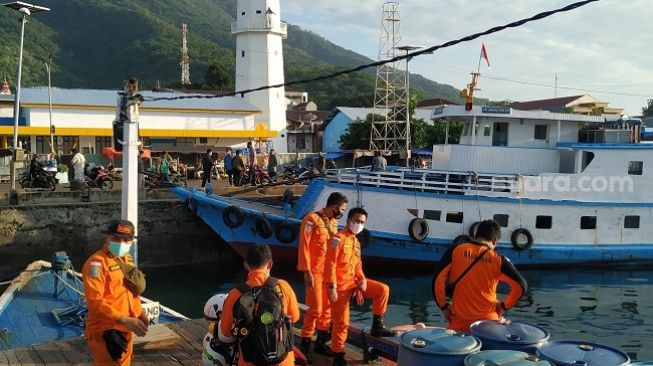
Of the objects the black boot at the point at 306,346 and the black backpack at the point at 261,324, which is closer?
the black backpack at the point at 261,324

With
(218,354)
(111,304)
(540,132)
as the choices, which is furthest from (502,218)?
(111,304)

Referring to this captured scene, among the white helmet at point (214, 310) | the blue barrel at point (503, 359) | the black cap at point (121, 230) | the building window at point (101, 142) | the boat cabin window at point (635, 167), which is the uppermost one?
the building window at point (101, 142)

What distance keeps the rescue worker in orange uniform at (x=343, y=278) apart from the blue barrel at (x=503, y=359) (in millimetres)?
1968

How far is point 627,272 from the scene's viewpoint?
1641 cm

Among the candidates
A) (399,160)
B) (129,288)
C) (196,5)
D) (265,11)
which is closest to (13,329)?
(129,288)

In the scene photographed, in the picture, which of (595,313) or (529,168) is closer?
(595,313)

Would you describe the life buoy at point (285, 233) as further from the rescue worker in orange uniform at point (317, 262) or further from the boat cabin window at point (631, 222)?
the rescue worker in orange uniform at point (317, 262)

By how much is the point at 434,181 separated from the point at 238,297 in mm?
11774

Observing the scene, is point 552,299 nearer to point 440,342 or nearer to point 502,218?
point 502,218

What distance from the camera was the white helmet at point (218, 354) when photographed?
468 cm

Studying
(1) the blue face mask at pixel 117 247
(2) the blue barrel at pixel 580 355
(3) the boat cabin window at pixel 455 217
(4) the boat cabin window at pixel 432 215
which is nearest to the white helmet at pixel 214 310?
(1) the blue face mask at pixel 117 247

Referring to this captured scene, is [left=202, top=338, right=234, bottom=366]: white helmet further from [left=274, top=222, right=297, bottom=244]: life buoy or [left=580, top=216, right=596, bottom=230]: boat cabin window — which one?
[left=580, top=216, right=596, bottom=230]: boat cabin window

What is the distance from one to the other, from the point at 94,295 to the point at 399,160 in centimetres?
3479

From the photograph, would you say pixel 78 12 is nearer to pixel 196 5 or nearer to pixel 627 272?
pixel 196 5
